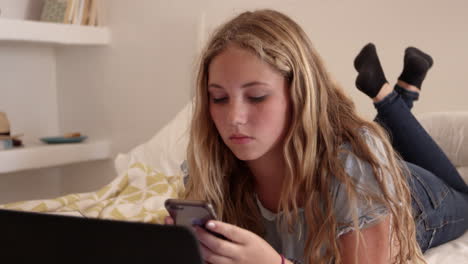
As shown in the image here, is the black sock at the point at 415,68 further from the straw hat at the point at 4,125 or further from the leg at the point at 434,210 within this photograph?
the straw hat at the point at 4,125

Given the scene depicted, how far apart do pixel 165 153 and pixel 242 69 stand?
1056 mm

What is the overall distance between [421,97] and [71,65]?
180 cm

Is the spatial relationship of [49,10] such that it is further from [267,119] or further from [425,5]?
[267,119]

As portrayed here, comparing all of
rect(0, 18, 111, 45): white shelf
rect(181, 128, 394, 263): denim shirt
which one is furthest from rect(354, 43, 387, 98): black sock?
rect(0, 18, 111, 45): white shelf

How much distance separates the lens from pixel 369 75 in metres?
1.56

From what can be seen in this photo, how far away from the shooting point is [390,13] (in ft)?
6.48

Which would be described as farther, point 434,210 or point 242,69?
point 434,210

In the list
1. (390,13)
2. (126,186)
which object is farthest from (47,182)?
(390,13)

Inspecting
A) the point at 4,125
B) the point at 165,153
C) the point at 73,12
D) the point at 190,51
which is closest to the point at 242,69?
the point at 165,153

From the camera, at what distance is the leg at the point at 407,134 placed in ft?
4.95

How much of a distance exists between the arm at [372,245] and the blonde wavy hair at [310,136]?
0.02 metres

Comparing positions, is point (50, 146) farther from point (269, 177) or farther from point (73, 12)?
point (269, 177)

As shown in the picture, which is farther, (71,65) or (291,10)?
(71,65)

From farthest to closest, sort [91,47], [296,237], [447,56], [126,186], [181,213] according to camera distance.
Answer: [91,47] → [447,56] → [126,186] → [296,237] → [181,213]
